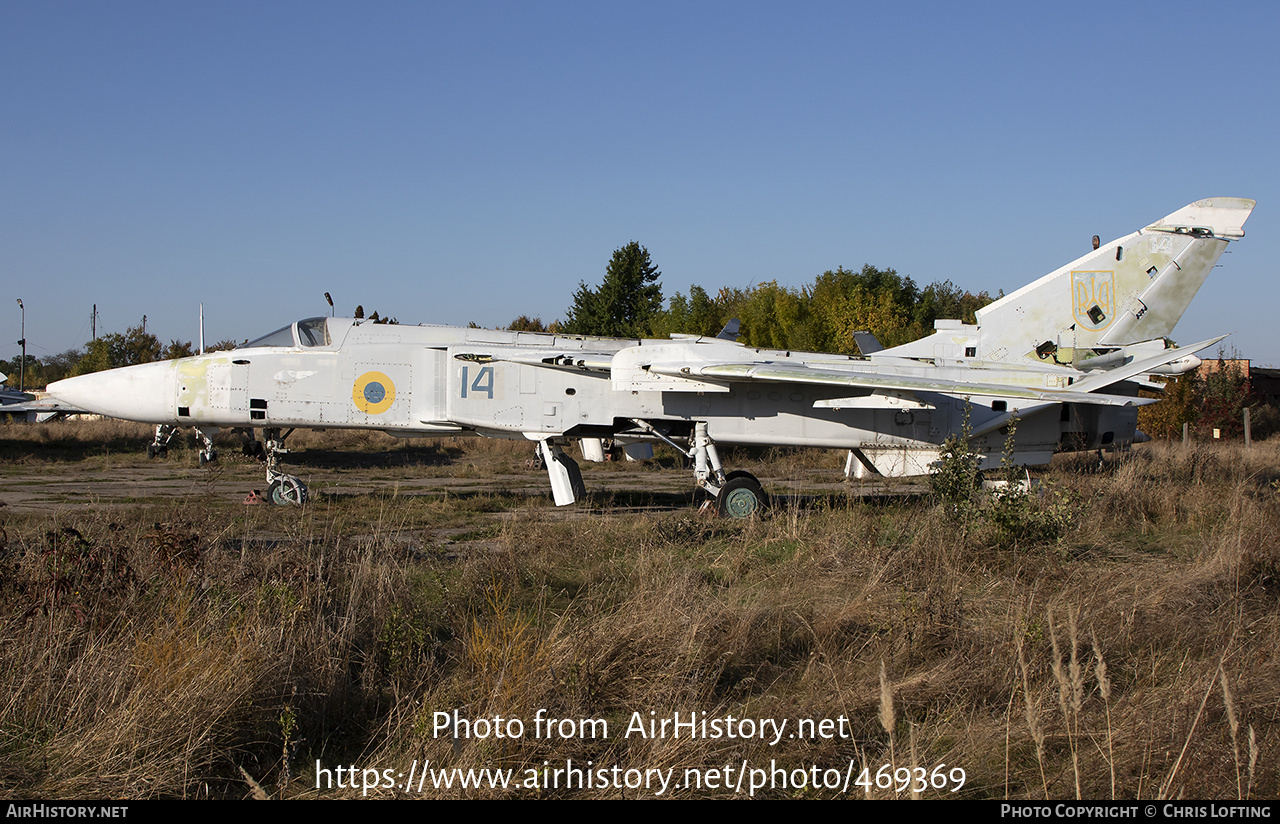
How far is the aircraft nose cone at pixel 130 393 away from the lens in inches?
470

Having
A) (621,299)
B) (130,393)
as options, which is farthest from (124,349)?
(130,393)

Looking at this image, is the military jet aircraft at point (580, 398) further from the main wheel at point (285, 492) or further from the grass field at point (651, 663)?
the grass field at point (651, 663)

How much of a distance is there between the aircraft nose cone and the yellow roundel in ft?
8.58

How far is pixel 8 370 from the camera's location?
80250 millimetres

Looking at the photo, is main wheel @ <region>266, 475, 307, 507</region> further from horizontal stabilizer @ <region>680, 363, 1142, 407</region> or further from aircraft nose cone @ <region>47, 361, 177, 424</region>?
horizontal stabilizer @ <region>680, 363, 1142, 407</region>

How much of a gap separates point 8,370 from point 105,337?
1394 inches

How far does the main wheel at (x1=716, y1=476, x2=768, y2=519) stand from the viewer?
448 inches

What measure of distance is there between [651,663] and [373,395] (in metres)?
8.56

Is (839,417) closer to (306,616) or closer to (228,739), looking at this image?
(306,616)

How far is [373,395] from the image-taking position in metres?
11.9

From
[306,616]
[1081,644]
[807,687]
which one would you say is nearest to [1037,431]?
[1081,644]

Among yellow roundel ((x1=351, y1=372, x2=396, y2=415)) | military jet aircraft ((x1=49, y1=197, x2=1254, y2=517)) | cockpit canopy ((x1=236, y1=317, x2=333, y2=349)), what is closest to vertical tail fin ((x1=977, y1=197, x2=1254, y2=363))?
military jet aircraft ((x1=49, y1=197, x2=1254, y2=517))

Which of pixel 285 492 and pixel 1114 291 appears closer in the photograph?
pixel 285 492

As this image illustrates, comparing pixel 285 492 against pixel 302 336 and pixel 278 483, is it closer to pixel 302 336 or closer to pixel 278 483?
pixel 278 483
